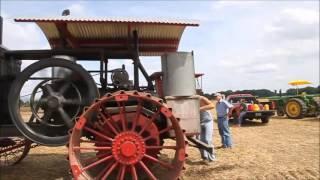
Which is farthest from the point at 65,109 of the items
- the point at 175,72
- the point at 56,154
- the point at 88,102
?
the point at 56,154

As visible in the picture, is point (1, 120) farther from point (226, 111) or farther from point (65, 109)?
point (226, 111)

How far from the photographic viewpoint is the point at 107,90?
619cm

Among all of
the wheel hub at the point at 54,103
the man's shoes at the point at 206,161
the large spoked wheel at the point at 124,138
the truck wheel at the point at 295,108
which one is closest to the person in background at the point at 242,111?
the truck wheel at the point at 295,108

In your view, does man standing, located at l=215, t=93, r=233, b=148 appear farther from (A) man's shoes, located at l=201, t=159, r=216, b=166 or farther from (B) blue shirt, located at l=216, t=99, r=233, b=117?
(A) man's shoes, located at l=201, t=159, r=216, b=166

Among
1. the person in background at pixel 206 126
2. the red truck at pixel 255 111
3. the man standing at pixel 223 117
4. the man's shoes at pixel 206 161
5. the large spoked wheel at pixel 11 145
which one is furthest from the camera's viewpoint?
the red truck at pixel 255 111

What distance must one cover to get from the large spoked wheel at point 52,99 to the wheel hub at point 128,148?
660 mm

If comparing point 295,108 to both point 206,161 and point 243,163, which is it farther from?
point 206,161

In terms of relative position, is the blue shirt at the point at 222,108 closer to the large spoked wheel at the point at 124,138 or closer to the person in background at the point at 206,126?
A: the person in background at the point at 206,126

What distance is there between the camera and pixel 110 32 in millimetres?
6309

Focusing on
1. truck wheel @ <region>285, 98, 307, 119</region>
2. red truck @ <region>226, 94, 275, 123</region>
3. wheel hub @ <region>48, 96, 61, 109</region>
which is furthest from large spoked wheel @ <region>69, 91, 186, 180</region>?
truck wheel @ <region>285, 98, 307, 119</region>

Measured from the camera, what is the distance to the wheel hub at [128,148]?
5125 mm

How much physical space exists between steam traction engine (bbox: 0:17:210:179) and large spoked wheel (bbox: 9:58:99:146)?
1cm

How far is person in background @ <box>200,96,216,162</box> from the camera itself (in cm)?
841

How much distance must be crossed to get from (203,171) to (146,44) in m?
2.49
